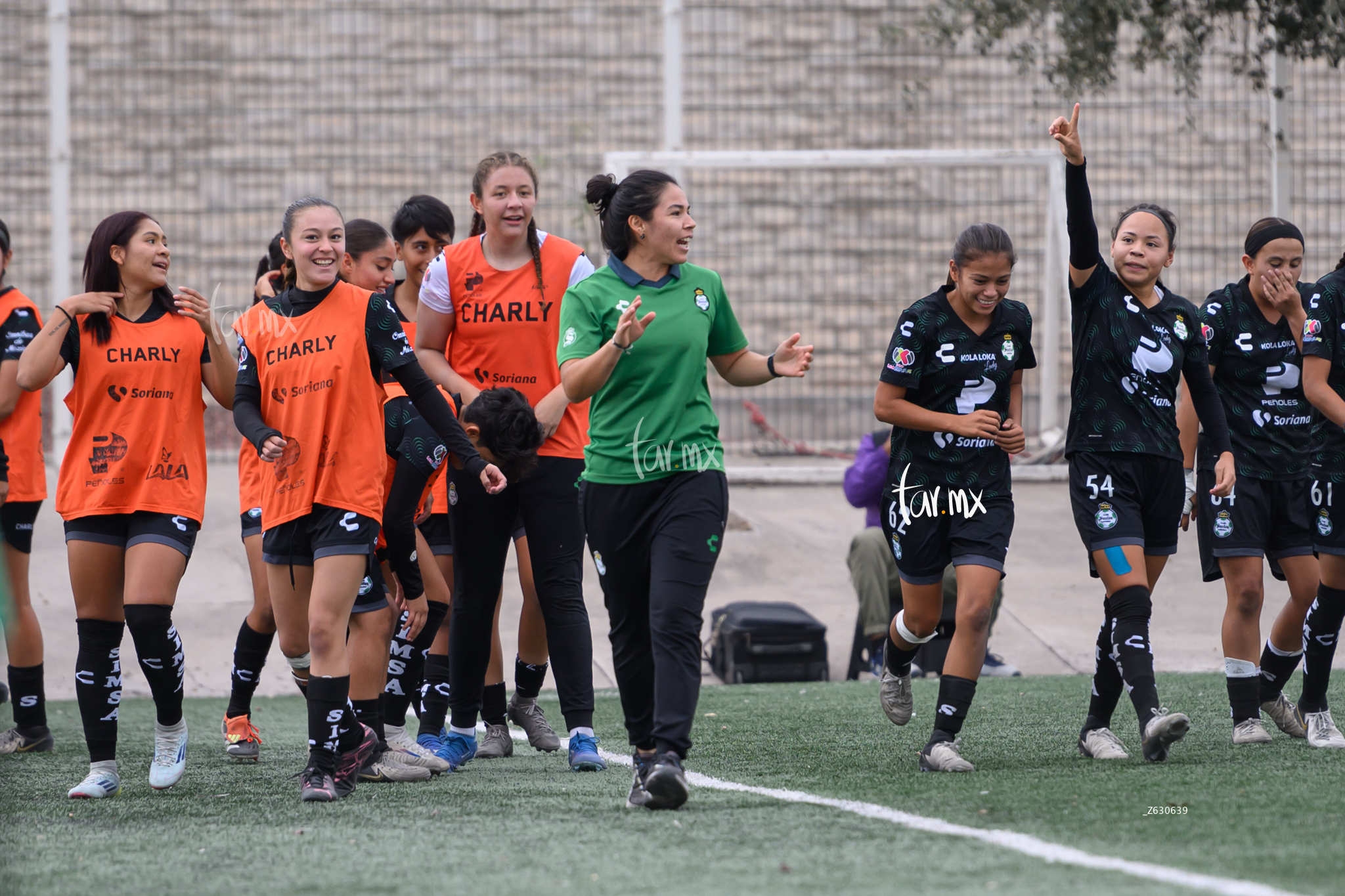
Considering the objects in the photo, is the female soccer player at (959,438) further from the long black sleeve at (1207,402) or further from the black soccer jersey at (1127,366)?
the long black sleeve at (1207,402)

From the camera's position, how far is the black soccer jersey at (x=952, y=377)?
17.2 feet

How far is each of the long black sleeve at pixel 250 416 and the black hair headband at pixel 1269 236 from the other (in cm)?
371

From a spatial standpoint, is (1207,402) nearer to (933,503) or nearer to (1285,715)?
(933,503)

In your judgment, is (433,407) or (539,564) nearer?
(433,407)

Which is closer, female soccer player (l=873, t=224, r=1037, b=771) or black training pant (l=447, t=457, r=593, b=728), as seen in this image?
female soccer player (l=873, t=224, r=1037, b=771)

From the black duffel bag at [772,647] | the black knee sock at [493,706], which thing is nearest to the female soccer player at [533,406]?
the black knee sock at [493,706]

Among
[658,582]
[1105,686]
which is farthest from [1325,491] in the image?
[658,582]

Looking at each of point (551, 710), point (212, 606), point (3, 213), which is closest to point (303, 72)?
point (3, 213)

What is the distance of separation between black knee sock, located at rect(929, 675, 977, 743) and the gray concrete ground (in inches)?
177

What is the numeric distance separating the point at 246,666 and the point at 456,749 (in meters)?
1.26

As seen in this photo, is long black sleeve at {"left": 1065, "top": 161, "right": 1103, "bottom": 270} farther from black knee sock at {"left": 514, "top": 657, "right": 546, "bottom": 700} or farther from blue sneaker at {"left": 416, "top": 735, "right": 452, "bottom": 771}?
blue sneaker at {"left": 416, "top": 735, "right": 452, "bottom": 771}

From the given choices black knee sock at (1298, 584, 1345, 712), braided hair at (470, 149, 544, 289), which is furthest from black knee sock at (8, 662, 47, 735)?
black knee sock at (1298, 584, 1345, 712)

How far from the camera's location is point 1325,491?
5.66m

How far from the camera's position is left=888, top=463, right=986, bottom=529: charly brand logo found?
5.20 metres
